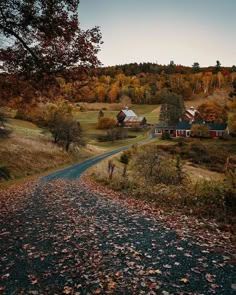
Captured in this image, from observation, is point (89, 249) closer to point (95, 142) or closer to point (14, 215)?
point (14, 215)

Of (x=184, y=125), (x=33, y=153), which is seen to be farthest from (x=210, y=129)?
(x=33, y=153)

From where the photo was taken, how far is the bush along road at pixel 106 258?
671cm

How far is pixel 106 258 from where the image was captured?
835 centimetres

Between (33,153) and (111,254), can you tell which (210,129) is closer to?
(33,153)

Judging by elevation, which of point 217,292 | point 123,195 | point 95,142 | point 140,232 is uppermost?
point 217,292

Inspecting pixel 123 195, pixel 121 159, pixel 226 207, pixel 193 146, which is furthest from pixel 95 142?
pixel 226 207

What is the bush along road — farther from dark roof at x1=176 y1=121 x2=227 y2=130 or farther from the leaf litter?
dark roof at x1=176 y1=121 x2=227 y2=130

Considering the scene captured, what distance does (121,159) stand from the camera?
5684 centimetres

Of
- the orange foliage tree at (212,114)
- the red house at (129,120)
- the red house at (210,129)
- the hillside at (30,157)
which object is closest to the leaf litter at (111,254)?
the hillside at (30,157)

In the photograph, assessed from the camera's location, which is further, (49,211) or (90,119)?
(90,119)

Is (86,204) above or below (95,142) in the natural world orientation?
above

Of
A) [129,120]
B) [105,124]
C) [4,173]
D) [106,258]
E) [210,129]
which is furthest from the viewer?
[129,120]

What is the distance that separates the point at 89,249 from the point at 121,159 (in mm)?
47741

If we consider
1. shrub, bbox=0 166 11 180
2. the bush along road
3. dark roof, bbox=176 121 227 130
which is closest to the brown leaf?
the bush along road
